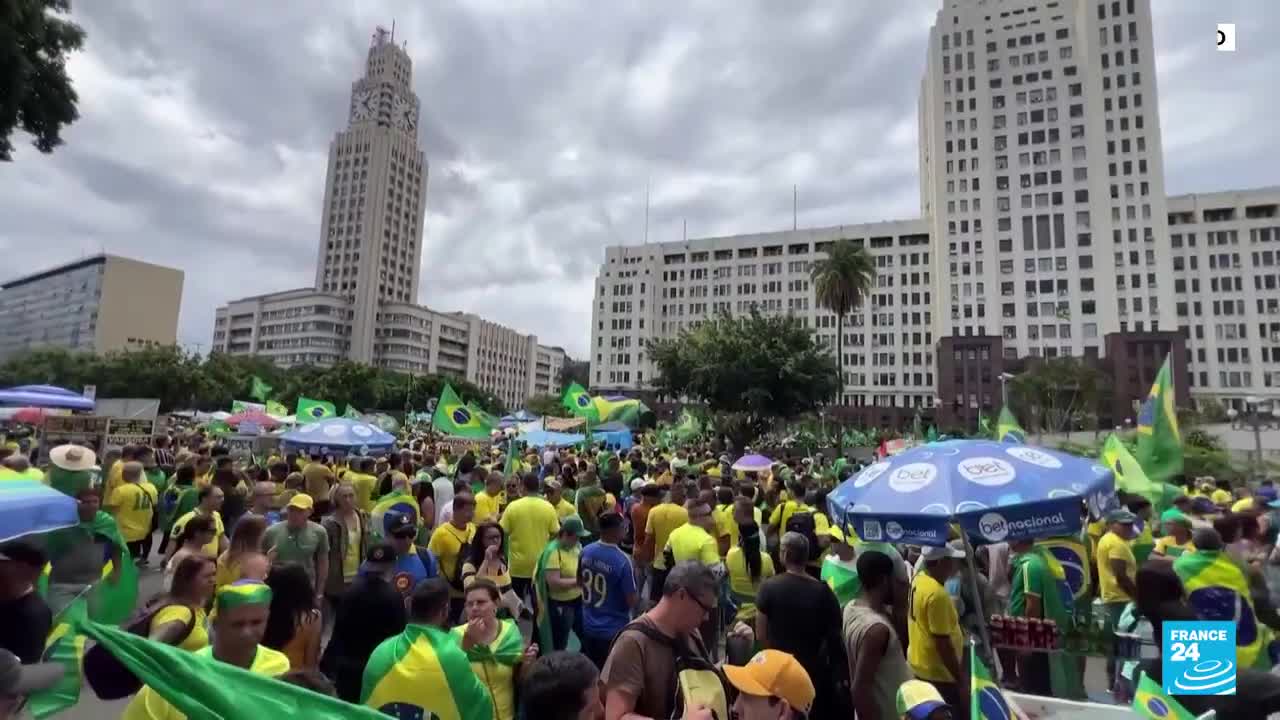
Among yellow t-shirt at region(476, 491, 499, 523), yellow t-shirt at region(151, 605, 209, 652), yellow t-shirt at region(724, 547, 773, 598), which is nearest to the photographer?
yellow t-shirt at region(151, 605, 209, 652)

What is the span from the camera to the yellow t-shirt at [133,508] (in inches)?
332

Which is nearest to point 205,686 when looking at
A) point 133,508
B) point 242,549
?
point 242,549

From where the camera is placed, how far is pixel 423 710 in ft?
9.92

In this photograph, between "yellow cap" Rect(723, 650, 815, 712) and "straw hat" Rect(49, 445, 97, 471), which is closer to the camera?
"yellow cap" Rect(723, 650, 815, 712)

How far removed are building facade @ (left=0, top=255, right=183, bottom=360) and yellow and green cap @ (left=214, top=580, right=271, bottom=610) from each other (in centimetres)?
13215

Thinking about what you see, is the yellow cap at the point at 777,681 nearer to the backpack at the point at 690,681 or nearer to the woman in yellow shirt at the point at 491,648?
the backpack at the point at 690,681

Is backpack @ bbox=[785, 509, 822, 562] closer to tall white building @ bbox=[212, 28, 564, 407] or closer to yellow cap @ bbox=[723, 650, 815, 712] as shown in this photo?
yellow cap @ bbox=[723, 650, 815, 712]

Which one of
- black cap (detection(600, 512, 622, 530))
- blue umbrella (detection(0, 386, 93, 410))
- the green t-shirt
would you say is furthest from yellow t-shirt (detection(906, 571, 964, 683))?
blue umbrella (detection(0, 386, 93, 410))

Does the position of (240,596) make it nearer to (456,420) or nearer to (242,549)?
(242,549)

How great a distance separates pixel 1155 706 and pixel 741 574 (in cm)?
436

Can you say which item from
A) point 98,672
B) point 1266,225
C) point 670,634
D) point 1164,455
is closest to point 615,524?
point 670,634

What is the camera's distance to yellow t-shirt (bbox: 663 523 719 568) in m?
6.30

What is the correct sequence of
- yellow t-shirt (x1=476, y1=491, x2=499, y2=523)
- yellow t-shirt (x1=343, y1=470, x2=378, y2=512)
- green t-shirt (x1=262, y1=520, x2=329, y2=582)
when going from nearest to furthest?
1. green t-shirt (x1=262, y1=520, x2=329, y2=582)
2. yellow t-shirt (x1=476, y1=491, x2=499, y2=523)
3. yellow t-shirt (x1=343, y1=470, x2=378, y2=512)

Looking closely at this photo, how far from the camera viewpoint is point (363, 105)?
412 ft
